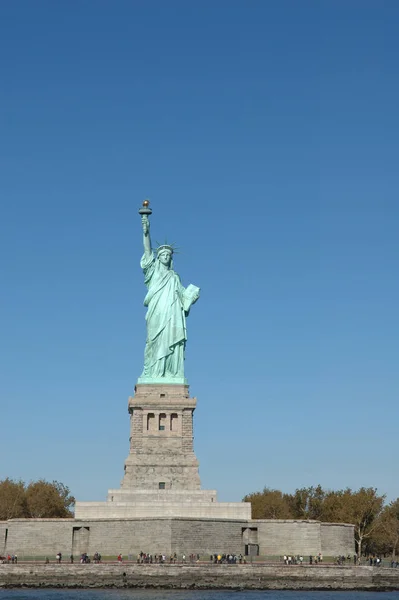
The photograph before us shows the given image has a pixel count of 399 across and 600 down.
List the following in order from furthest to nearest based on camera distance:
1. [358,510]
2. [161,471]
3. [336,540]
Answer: [358,510] < [161,471] < [336,540]

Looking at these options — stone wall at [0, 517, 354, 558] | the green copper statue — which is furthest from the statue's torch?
stone wall at [0, 517, 354, 558]

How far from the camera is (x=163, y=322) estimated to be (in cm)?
5384

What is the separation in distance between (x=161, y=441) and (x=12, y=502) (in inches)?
726

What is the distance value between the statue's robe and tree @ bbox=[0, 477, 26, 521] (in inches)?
695

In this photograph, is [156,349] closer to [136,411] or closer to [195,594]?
[136,411]

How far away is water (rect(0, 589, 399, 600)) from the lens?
119ft

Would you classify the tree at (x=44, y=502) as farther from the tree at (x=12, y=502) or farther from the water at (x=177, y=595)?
the water at (x=177, y=595)

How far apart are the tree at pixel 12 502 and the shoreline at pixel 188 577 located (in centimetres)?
2191

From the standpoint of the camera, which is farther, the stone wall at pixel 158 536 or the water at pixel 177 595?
the stone wall at pixel 158 536

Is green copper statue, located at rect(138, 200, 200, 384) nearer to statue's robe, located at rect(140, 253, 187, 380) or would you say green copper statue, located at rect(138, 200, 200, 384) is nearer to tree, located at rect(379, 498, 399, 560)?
statue's robe, located at rect(140, 253, 187, 380)

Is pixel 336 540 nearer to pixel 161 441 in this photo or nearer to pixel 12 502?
pixel 161 441

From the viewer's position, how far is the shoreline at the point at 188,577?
40344 mm

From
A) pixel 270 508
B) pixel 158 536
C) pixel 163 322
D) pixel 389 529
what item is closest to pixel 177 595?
pixel 158 536

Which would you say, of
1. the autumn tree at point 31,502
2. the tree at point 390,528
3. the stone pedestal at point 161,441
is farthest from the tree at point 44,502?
the tree at point 390,528
